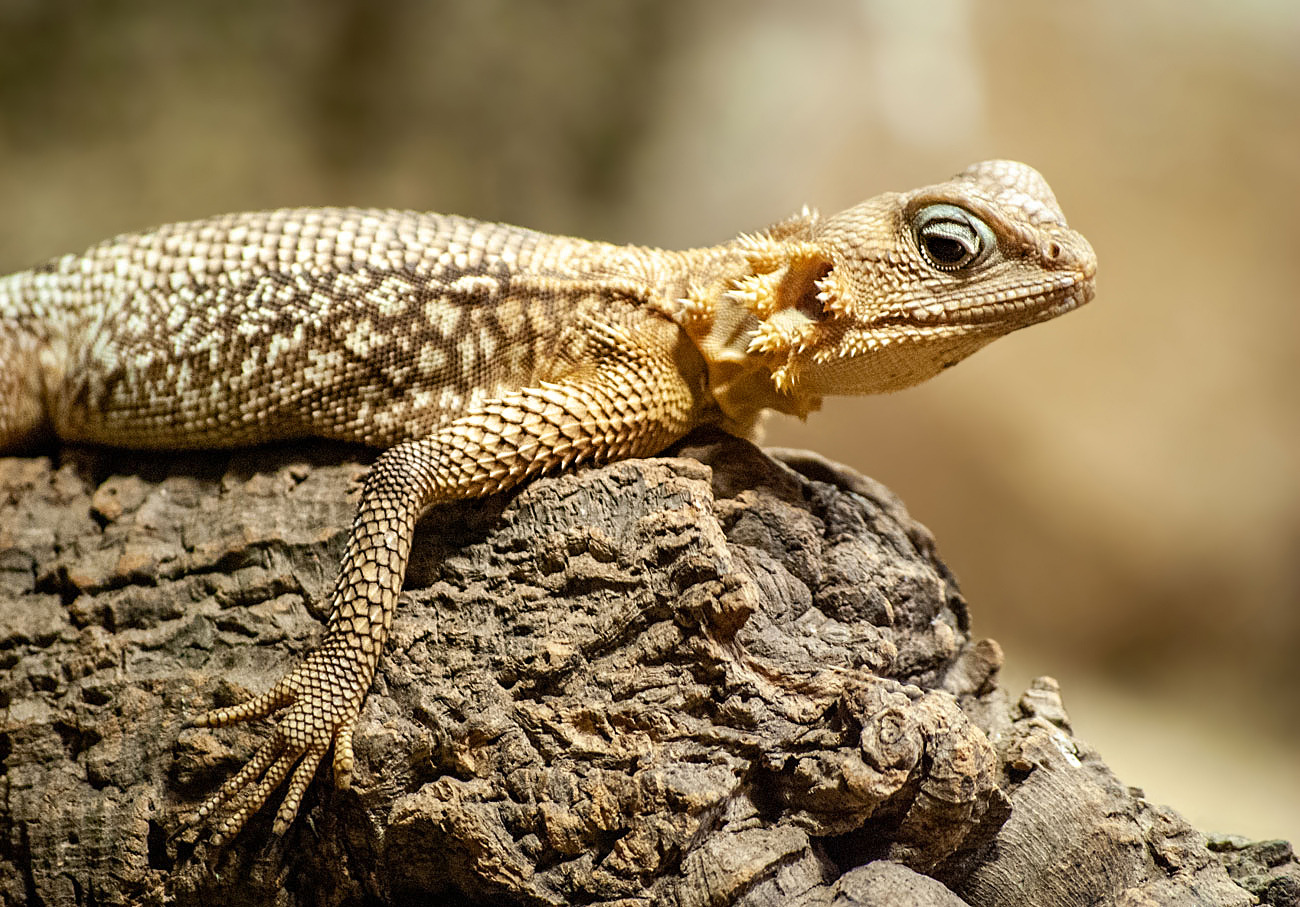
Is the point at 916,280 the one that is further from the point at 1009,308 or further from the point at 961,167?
the point at 961,167

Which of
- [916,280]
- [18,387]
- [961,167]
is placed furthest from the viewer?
[961,167]

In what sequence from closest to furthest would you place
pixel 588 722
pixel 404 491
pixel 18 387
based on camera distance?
pixel 588 722 → pixel 404 491 → pixel 18 387

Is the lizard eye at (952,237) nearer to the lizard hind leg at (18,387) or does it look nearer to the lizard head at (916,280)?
the lizard head at (916,280)

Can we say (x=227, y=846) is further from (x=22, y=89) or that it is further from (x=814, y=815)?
(x=22, y=89)

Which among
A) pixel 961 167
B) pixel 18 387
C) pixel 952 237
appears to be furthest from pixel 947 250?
pixel 18 387

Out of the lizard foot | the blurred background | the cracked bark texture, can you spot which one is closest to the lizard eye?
the cracked bark texture

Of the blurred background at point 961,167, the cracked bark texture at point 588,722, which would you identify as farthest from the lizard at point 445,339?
the blurred background at point 961,167
